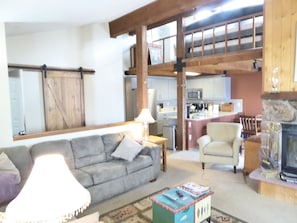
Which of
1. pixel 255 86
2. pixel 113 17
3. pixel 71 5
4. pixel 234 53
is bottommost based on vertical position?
pixel 255 86

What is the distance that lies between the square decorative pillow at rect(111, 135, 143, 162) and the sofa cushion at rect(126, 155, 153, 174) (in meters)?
0.08

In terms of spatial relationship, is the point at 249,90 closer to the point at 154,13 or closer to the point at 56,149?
the point at 154,13

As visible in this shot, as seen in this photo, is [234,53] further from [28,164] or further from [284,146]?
[28,164]

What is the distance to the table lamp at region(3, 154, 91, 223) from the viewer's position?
1158mm

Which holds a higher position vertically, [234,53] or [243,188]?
[234,53]

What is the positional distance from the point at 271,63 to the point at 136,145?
2308 mm

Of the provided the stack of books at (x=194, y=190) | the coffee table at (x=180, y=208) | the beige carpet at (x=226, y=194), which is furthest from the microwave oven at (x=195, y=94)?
the coffee table at (x=180, y=208)

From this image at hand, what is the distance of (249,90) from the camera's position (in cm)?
761

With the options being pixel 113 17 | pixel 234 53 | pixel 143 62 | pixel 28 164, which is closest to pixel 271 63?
pixel 234 53

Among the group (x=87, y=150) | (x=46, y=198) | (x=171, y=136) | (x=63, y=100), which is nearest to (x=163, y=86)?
(x=171, y=136)

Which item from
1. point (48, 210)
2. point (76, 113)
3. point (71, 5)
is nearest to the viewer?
point (48, 210)

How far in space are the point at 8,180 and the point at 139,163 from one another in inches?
67.4

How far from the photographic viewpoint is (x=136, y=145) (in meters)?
3.68

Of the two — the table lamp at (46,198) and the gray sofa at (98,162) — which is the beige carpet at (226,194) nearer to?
the gray sofa at (98,162)
